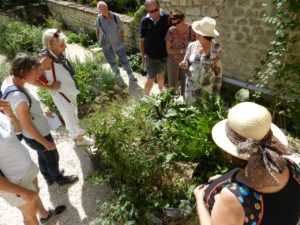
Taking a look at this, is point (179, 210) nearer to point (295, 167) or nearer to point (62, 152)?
point (295, 167)

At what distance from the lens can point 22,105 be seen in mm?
2719

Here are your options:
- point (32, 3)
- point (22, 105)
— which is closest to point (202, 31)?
point (22, 105)

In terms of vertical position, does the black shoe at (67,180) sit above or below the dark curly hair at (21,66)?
below

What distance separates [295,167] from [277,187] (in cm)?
22

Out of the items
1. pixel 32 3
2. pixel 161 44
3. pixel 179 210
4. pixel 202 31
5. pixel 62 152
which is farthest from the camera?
pixel 32 3

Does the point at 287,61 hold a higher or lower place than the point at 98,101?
higher

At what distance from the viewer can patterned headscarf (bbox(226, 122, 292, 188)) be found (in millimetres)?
1369

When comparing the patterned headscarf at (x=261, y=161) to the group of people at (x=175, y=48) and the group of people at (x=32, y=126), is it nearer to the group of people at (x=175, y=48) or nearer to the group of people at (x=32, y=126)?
the group of people at (x=32, y=126)

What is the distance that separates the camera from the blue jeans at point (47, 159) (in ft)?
10.5

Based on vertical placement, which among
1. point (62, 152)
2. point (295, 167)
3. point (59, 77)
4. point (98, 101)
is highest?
point (295, 167)

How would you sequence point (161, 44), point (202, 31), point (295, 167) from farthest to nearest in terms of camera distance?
point (161, 44) → point (202, 31) → point (295, 167)

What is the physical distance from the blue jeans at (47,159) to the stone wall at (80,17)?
473 centimetres

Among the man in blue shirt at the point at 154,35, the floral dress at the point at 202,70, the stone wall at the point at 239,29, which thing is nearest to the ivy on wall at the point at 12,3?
the stone wall at the point at 239,29

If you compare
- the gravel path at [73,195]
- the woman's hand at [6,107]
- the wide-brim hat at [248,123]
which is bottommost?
the gravel path at [73,195]
